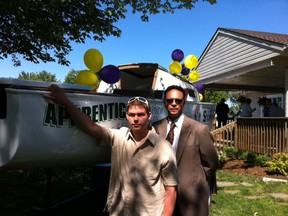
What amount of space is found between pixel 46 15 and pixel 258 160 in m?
7.38

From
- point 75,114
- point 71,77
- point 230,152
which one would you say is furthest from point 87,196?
point 71,77

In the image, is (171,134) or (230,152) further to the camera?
(230,152)

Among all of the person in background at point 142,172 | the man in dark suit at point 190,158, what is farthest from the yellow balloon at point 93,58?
the person in background at point 142,172

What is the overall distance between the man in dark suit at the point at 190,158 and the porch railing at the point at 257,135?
791cm

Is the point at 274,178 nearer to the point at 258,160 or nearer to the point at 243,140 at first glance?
the point at 258,160

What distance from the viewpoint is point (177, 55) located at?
7.84 metres

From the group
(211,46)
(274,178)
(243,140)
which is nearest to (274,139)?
(243,140)

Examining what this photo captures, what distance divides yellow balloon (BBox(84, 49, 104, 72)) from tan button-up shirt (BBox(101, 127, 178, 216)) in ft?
6.40

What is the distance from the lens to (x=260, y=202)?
20.4 feet

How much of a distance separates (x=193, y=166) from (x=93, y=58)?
6.66 feet

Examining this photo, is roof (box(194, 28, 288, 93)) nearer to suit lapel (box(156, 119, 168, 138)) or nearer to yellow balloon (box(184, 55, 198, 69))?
yellow balloon (box(184, 55, 198, 69))

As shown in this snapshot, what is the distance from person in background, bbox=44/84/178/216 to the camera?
2537 millimetres

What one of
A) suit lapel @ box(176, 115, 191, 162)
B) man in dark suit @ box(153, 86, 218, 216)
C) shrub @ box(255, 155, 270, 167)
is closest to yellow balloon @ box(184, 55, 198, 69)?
shrub @ box(255, 155, 270, 167)

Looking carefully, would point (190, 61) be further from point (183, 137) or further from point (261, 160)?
point (183, 137)
